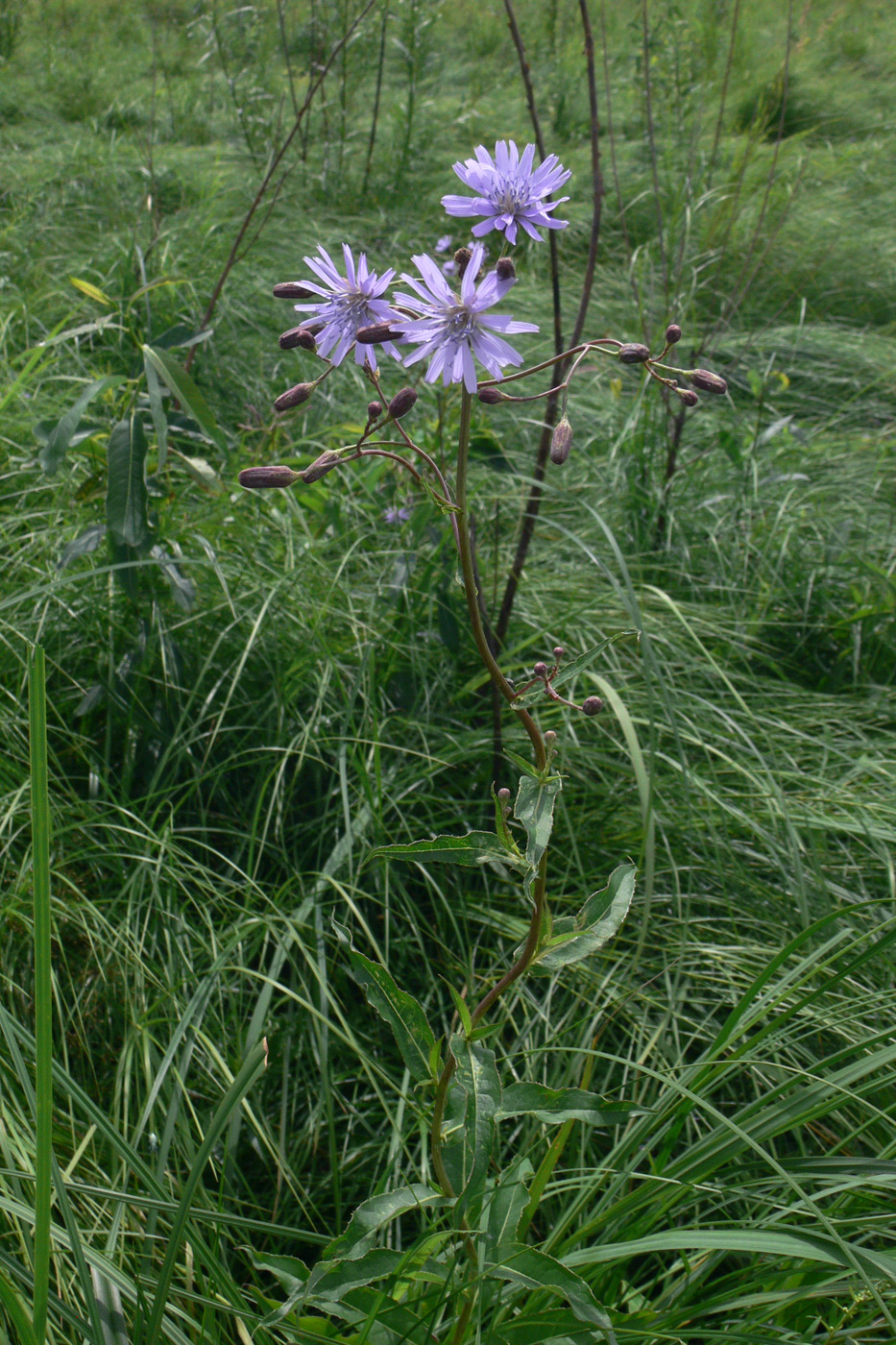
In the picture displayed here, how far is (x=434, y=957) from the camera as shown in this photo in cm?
139

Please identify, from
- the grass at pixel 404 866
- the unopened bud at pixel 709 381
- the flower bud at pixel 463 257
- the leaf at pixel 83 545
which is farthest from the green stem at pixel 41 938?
the leaf at pixel 83 545

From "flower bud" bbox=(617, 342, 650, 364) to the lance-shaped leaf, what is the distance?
44cm

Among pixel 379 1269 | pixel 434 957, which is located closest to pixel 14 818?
pixel 434 957

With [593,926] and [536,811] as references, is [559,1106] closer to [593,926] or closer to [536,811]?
[593,926]

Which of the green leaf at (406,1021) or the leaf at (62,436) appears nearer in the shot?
the green leaf at (406,1021)

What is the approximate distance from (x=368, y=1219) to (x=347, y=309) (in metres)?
0.79

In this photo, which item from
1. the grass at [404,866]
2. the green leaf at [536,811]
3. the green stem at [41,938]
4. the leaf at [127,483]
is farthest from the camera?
the leaf at [127,483]

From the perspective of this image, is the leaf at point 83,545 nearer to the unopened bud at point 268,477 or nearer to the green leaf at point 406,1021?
the unopened bud at point 268,477

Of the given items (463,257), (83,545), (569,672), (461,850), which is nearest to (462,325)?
(463,257)

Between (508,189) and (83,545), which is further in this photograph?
(83,545)

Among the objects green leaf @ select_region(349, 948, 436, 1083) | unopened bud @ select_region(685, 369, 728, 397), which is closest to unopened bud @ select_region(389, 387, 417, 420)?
unopened bud @ select_region(685, 369, 728, 397)

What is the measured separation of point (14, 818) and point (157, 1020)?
472mm

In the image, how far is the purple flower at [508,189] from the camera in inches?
29.3

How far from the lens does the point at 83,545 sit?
5.07 feet
